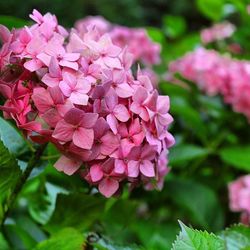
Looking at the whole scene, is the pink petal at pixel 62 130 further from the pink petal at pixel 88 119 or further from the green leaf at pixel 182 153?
the green leaf at pixel 182 153

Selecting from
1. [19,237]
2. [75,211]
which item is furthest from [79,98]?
[19,237]

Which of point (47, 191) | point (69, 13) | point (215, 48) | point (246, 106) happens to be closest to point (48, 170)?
point (47, 191)

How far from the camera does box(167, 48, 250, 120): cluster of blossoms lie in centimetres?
160

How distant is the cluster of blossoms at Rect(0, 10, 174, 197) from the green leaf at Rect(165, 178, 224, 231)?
25.7 inches

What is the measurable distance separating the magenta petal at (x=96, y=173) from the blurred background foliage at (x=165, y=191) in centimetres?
8

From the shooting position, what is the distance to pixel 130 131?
0.77m

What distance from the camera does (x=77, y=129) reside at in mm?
739

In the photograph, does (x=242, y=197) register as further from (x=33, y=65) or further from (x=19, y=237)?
(x=33, y=65)

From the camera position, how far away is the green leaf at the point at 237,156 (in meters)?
1.45

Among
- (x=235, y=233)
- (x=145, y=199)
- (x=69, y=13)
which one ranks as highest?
(x=235, y=233)

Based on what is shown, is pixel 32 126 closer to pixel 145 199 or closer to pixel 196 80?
pixel 145 199

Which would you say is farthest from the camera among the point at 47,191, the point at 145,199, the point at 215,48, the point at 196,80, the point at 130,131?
the point at 215,48

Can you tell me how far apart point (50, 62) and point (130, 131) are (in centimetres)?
13

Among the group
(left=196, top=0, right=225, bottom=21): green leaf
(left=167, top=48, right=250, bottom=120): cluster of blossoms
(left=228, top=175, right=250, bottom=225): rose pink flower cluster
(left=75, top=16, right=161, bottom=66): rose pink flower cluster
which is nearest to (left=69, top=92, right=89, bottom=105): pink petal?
(left=228, top=175, right=250, bottom=225): rose pink flower cluster
